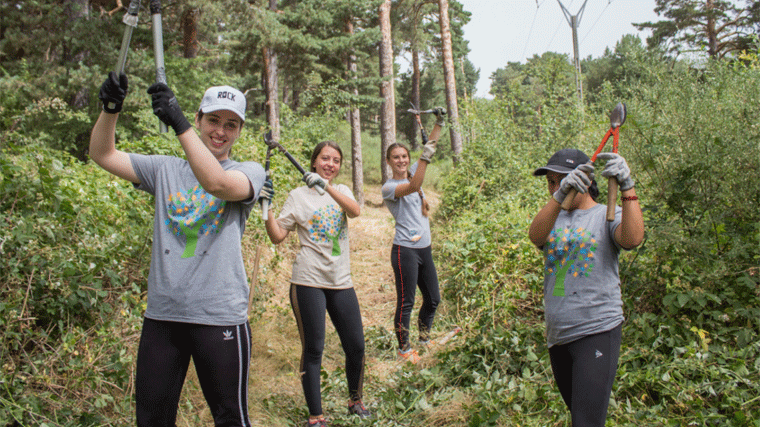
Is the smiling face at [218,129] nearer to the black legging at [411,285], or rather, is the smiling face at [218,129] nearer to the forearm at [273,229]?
the forearm at [273,229]

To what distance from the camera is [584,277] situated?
2463 millimetres

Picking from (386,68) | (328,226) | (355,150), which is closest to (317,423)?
(328,226)

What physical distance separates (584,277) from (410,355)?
2665mm

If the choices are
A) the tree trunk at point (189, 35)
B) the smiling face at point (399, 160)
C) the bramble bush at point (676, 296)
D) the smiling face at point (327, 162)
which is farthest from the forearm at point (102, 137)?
the tree trunk at point (189, 35)

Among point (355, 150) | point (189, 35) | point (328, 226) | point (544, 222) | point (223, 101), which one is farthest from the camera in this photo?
point (355, 150)

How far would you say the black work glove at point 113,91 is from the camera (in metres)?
1.91

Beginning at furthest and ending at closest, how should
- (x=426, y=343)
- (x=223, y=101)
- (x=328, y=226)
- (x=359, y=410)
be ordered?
(x=426, y=343) < (x=359, y=410) < (x=328, y=226) < (x=223, y=101)

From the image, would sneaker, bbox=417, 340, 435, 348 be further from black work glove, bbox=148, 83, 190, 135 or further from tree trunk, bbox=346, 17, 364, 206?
tree trunk, bbox=346, 17, 364, 206

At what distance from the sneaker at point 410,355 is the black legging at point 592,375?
7.77 feet

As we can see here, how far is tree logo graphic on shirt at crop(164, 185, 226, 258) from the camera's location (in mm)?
2137

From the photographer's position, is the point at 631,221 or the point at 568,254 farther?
the point at 568,254

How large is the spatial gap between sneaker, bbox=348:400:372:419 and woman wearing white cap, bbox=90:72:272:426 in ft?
5.57

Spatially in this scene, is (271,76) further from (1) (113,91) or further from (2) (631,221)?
(2) (631,221)

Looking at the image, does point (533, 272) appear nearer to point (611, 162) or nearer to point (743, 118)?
point (743, 118)
